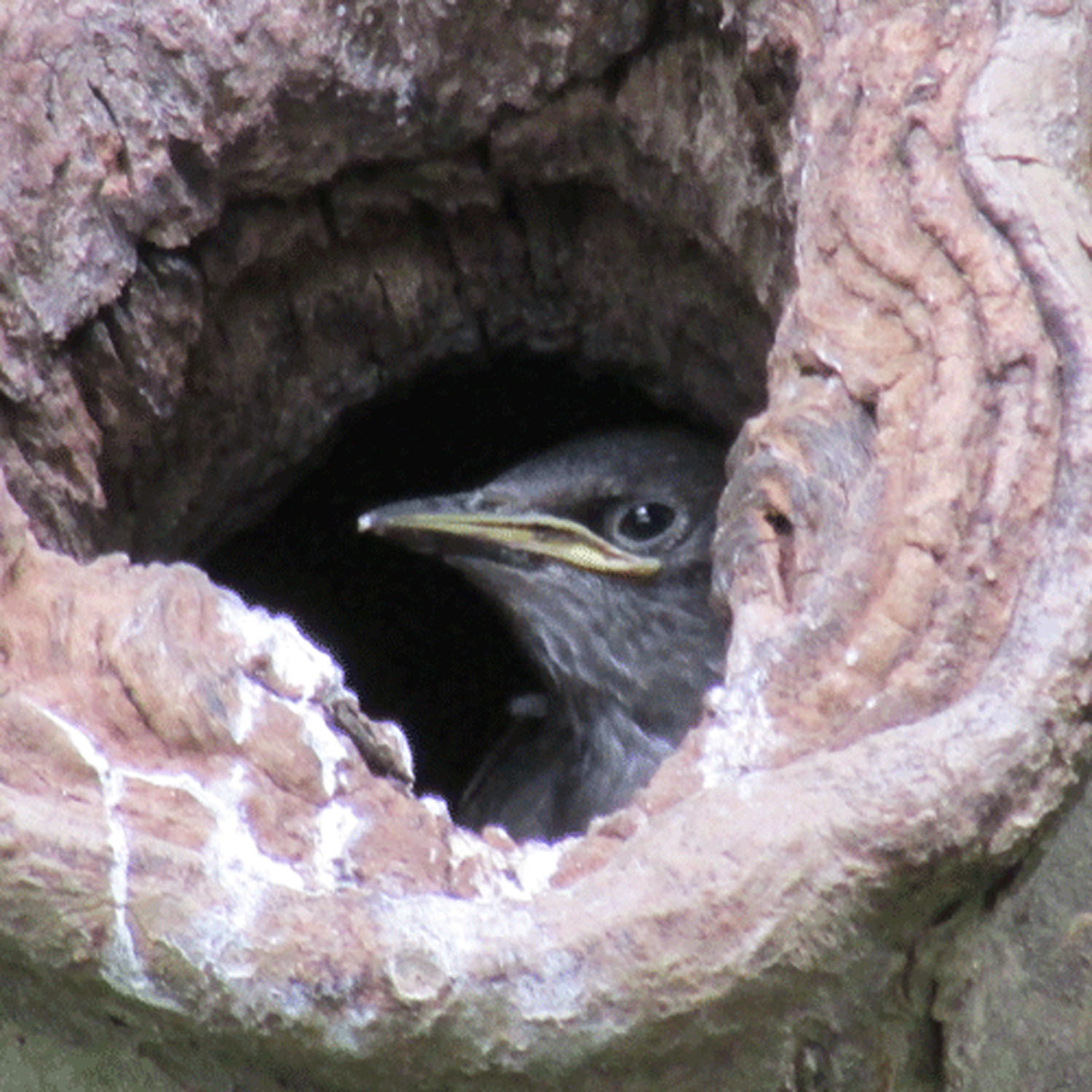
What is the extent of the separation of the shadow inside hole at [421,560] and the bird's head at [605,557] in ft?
0.59

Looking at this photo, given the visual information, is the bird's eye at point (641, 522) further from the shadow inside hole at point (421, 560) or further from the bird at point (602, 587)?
the shadow inside hole at point (421, 560)

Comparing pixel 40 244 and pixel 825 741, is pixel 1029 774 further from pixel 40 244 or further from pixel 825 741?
pixel 40 244

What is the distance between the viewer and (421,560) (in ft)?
15.0

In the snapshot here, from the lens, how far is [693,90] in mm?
3197

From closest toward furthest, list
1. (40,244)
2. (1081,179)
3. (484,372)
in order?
1. (1081,179)
2. (40,244)
3. (484,372)

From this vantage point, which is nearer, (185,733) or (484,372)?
(185,733)

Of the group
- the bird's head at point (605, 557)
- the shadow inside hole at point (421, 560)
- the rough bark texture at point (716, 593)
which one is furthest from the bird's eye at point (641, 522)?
the rough bark texture at point (716, 593)

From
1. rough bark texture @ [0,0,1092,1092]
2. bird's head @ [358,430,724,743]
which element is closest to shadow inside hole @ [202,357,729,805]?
bird's head @ [358,430,724,743]

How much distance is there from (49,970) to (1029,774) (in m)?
1.04

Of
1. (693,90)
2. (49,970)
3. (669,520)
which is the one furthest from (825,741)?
(669,520)

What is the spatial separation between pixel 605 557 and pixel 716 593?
1382 mm

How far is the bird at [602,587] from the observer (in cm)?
386

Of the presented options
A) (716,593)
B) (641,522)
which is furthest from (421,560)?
(716,593)

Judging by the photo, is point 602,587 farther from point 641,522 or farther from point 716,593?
point 716,593
